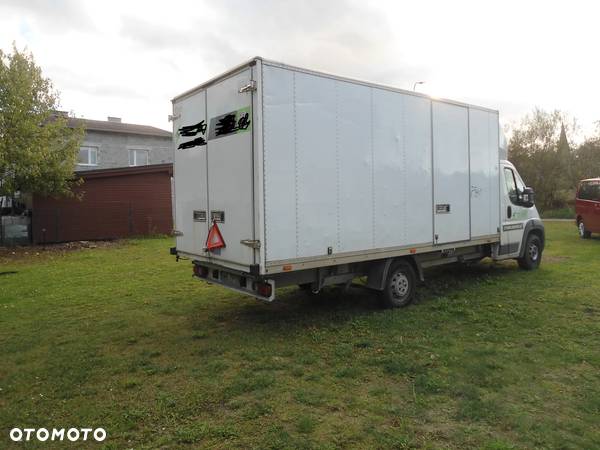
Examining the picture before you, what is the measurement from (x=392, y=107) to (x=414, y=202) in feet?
4.80

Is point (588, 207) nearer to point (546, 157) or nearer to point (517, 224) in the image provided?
point (517, 224)

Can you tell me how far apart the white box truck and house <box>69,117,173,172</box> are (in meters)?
24.3

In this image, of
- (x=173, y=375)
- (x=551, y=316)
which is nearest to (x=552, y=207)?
(x=551, y=316)

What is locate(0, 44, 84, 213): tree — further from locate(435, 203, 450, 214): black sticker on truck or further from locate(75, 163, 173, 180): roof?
locate(435, 203, 450, 214): black sticker on truck

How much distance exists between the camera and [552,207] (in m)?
30.7

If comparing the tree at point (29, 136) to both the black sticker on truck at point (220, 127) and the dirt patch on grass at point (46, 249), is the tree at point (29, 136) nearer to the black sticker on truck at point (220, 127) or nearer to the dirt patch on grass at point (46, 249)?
the dirt patch on grass at point (46, 249)

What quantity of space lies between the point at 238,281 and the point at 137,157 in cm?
2828

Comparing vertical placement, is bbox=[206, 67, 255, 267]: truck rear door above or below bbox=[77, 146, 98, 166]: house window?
below

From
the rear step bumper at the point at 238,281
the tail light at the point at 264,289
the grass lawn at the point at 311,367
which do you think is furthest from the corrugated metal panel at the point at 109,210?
the tail light at the point at 264,289

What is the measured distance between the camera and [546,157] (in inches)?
1182

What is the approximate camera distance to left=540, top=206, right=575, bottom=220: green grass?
92.5 ft

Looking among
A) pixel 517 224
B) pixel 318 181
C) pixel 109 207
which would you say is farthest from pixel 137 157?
pixel 318 181

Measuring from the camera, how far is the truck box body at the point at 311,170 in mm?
5438

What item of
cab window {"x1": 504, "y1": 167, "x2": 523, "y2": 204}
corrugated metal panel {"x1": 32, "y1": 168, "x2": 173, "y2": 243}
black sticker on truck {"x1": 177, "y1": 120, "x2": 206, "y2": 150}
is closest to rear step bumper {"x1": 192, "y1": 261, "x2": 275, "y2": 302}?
black sticker on truck {"x1": 177, "y1": 120, "x2": 206, "y2": 150}
